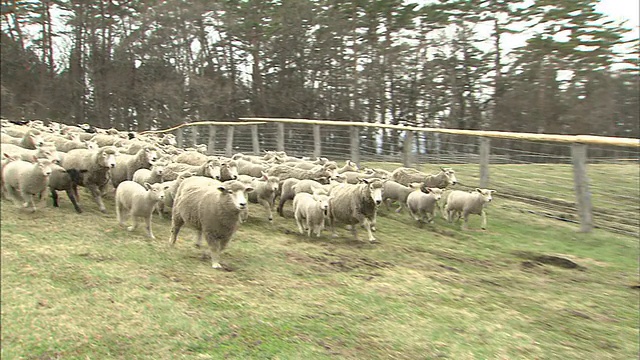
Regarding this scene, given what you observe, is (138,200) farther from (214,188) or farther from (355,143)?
(355,143)

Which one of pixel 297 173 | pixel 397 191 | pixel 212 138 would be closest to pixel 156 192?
pixel 297 173

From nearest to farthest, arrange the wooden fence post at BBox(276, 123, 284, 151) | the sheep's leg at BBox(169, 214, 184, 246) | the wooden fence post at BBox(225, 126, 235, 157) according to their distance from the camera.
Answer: the sheep's leg at BBox(169, 214, 184, 246) → the wooden fence post at BBox(276, 123, 284, 151) → the wooden fence post at BBox(225, 126, 235, 157)

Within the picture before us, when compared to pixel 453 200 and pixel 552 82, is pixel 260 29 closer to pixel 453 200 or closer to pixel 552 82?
pixel 552 82

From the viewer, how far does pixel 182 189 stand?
5.60m

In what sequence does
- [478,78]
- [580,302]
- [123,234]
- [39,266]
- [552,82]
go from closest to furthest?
[39,266], [123,234], [580,302], [552,82], [478,78]

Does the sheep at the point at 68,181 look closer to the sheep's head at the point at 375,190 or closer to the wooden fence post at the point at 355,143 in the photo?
the sheep's head at the point at 375,190

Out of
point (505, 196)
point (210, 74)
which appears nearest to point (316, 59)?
point (210, 74)

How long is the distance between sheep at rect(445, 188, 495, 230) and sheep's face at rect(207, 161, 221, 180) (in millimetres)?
3933

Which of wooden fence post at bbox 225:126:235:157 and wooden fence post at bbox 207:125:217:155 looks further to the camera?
wooden fence post at bbox 207:125:217:155

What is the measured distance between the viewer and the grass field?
181 centimetres

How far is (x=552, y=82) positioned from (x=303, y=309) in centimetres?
2031

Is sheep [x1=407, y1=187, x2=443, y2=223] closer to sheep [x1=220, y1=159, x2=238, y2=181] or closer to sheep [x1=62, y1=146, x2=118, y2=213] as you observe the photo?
sheep [x1=220, y1=159, x2=238, y2=181]

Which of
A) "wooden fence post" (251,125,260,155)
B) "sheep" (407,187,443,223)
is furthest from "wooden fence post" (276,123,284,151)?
"sheep" (407,187,443,223)

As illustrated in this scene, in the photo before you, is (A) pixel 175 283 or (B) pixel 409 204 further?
(B) pixel 409 204
